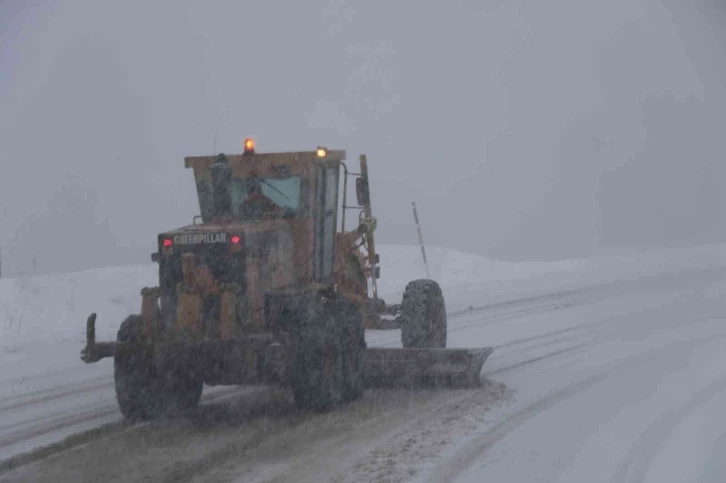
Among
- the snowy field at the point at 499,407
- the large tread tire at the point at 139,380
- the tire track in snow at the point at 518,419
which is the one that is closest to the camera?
the tire track in snow at the point at 518,419

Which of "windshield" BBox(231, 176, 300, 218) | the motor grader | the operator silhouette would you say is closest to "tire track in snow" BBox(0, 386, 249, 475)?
the motor grader

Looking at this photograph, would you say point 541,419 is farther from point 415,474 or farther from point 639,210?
point 639,210

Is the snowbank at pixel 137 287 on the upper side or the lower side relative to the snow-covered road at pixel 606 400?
upper

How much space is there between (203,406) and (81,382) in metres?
1.95

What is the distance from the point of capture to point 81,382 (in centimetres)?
1102

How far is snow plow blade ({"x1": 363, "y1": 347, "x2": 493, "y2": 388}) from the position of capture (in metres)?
9.93

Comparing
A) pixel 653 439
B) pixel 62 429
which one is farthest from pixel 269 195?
pixel 653 439

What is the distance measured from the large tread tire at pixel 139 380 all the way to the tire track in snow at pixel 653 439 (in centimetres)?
378

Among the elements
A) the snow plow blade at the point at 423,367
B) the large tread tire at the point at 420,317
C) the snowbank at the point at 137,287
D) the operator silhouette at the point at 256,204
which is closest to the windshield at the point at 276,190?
the operator silhouette at the point at 256,204

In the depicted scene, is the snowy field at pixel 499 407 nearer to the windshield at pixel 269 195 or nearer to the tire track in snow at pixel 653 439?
the tire track in snow at pixel 653 439

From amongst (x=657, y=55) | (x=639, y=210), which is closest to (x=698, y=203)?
(x=639, y=210)

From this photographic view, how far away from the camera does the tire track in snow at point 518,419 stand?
6.81 m

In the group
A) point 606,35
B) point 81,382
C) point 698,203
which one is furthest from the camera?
point 606,35

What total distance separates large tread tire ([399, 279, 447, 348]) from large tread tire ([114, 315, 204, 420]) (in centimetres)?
301
